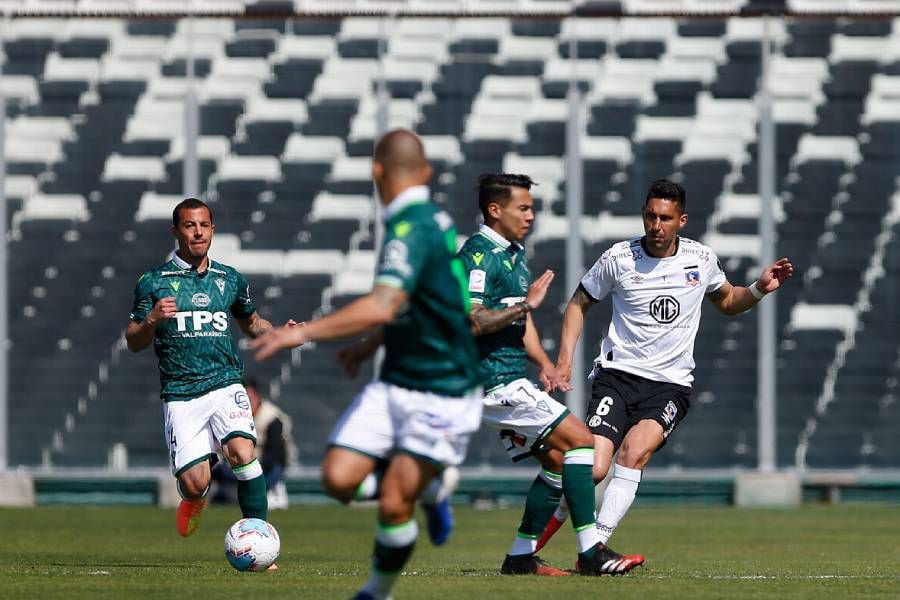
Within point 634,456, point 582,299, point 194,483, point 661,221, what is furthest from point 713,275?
point 194,483

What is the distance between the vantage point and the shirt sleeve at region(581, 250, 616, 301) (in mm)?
11703

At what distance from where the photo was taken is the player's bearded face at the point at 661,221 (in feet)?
37.6

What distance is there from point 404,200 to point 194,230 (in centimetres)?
395

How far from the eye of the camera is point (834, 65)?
922 inches

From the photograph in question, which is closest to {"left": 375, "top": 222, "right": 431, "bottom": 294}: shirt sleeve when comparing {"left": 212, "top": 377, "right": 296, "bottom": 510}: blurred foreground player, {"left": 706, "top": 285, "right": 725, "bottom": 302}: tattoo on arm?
{"left": 706, "top": 285, "right": 725, "bottom": 302}: tattoo on arm

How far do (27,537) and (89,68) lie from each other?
29.9 feet

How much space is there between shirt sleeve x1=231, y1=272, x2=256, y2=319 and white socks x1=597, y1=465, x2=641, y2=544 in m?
2.59

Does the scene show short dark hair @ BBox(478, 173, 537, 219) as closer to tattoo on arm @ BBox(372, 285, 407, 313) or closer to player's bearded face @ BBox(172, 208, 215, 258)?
player's bearded face @ BBox(172, 208, 215, 258)

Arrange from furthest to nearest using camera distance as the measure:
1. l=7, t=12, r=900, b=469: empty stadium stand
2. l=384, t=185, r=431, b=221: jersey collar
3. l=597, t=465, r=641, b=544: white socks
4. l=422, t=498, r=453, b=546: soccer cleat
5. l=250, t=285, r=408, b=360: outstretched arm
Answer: l=7, t=12, r=900, b=469: empty stadium stand
l=597, t=465, r=641, b=544: white socks
l=422, t=498, r=453, b=546: soccer cleat
l=384, t=185, r=431, b=221: jersey collar
l=250, t=285, r=408, b=360: outstretched arm

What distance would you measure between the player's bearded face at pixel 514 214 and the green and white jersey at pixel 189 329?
6.97 feet

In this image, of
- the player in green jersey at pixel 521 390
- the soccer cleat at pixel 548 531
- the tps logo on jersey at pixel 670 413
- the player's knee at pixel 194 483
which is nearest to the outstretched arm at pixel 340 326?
the player in green jersey at pixel 521 390

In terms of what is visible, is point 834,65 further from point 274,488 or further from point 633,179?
point 274,488

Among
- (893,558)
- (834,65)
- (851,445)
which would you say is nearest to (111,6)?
(834,65)

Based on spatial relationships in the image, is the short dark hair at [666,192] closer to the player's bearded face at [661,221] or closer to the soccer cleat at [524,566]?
the player's bearded face at [661,221]
